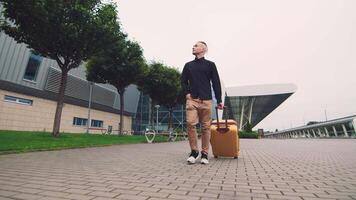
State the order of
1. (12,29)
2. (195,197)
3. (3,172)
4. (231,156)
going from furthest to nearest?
(12,29) < (231,156) < (3,172) < (195,197)

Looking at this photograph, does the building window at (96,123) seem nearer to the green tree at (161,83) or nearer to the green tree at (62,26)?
the green tree at (161,83)

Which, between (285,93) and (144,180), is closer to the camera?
(144,180)

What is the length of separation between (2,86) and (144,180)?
75.4ft

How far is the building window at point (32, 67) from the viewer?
907 inches

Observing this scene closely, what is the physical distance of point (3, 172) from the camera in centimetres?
341

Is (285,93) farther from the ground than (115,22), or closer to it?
farther from the ground

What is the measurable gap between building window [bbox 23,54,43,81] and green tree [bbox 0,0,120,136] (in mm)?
11998

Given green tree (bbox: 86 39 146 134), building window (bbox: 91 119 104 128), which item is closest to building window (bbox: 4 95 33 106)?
green tree (bbox: 86 39 146 134)

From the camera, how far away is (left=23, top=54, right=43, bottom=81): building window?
23.0 meters

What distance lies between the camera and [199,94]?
4957mm

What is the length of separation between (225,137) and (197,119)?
0.88 m

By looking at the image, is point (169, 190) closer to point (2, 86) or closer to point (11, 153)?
point (11, 153)

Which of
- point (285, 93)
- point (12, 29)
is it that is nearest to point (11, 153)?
point (12, 29)

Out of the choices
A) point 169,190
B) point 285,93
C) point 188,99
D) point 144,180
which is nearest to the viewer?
point 169,190
